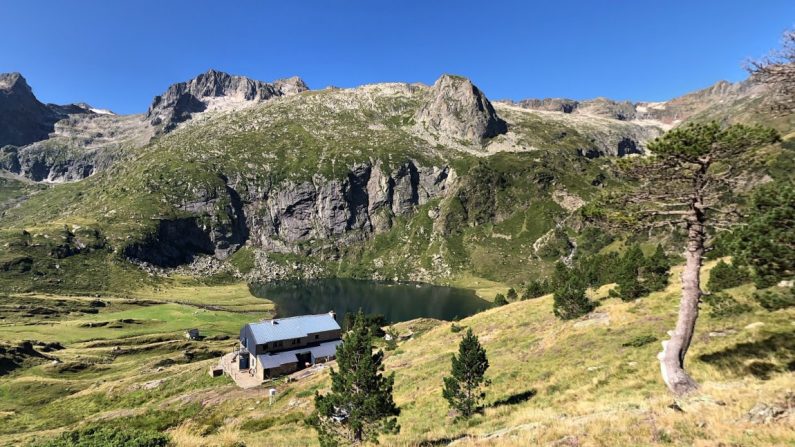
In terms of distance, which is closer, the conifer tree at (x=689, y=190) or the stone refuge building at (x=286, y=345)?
the conifer tree at (x=689, y=190)

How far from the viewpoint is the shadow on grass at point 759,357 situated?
59.5 ft

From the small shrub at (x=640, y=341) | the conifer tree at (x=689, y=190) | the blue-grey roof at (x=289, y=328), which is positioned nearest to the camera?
the conifer tree at (x=689, y=190)

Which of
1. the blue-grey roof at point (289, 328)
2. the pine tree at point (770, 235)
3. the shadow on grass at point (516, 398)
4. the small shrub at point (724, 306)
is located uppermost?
the pine tree at point (770, 235)

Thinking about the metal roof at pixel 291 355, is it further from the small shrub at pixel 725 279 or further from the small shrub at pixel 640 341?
the small shrub at pixel 725 279

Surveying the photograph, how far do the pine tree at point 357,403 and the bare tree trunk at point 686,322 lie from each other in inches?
488

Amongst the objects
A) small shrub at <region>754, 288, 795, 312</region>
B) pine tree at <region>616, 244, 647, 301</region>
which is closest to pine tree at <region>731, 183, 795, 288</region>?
small shrub at <region>754, 288, 795, 312</region>

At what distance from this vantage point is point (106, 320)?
14625 centimetres

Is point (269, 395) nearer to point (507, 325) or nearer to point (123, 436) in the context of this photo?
point (507, 325)

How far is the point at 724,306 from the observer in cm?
2888

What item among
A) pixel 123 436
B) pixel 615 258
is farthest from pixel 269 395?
pixel 615 258

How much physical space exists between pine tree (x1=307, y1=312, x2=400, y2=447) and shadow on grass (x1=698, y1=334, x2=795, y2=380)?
1652 cm

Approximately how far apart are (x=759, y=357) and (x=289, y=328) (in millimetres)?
73932

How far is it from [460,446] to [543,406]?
8.13 metres

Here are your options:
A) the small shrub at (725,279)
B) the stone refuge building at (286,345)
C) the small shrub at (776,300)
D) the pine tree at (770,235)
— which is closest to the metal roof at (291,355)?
the stone refuge building at (286,345)
